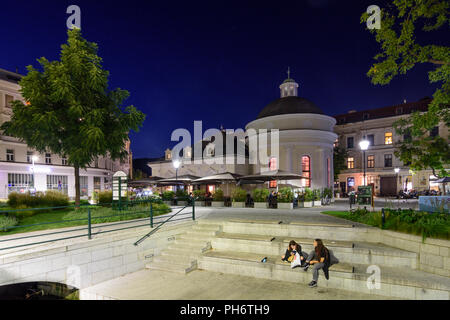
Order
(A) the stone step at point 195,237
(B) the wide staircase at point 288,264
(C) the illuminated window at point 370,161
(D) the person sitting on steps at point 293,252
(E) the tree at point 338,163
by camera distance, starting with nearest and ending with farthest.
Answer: (B) the wide staircase at point 288,264, (D) the person sitting on steps at point 293,252, (A) the stone step at point 195,237, (E) the tree at point 338,163, (C) the illuminated window at point 370,161

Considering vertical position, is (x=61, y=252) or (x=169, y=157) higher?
(x=169, y=157)

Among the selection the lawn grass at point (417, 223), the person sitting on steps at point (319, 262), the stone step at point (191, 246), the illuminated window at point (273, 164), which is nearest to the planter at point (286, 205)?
the lawn grass at point (417, 223)

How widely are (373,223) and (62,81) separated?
593 inches

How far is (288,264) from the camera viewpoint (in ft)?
27.6

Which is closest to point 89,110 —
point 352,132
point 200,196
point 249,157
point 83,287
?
point 83,287

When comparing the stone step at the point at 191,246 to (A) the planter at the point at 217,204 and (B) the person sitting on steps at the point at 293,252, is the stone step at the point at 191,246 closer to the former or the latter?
(B) the person sitting on steps at the point at 293,252

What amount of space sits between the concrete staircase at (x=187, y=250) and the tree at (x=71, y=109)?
19.5ft

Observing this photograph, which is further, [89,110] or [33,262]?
[89,110]

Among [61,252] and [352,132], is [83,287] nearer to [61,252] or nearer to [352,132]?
[61,252]

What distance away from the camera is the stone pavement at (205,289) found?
7199 millimetres

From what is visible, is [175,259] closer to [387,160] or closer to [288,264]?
[288,264]

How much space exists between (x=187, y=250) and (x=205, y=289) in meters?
2.83

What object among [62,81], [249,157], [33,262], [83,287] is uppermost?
[62,81]

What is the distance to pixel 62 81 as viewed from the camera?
38.4ft
